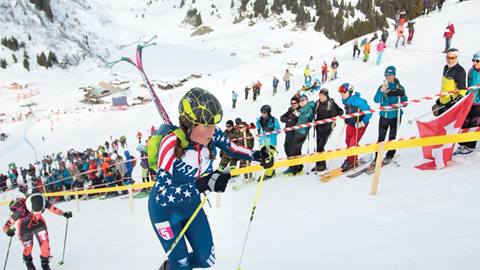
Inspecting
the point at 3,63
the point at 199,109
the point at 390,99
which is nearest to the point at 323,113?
the point at 390,99

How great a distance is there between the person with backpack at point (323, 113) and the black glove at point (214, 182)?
5.31 meters

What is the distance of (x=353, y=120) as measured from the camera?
25.5ft

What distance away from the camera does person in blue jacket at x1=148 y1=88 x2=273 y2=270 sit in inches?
123

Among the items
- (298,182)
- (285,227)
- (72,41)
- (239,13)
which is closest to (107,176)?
(298,182)

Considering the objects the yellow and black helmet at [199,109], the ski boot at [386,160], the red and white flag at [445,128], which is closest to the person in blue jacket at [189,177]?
the yellow and black helmet at [199,109]

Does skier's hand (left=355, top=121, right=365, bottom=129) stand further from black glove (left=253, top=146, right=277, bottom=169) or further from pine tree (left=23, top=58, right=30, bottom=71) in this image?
pine tree (left=23, top=58, right=30, bottom=71)

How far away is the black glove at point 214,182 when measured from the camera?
3125 mm

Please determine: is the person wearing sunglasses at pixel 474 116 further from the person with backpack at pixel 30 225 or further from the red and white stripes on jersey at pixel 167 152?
the person with backpack at pixel 30 225

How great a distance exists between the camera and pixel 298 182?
7680 millimetres

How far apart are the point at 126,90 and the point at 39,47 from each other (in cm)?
3883

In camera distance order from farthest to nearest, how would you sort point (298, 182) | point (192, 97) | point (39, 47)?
point (39, 47) < point (298, 182) < point (192, 97)

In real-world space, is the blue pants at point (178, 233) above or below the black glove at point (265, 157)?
below

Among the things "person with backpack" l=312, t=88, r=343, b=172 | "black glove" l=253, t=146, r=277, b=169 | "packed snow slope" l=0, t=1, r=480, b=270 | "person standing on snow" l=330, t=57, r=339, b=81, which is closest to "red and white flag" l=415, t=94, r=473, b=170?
"packed snow slope" l=0, t=1, r=480, b=270

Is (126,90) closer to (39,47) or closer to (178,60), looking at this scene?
(178,60)
